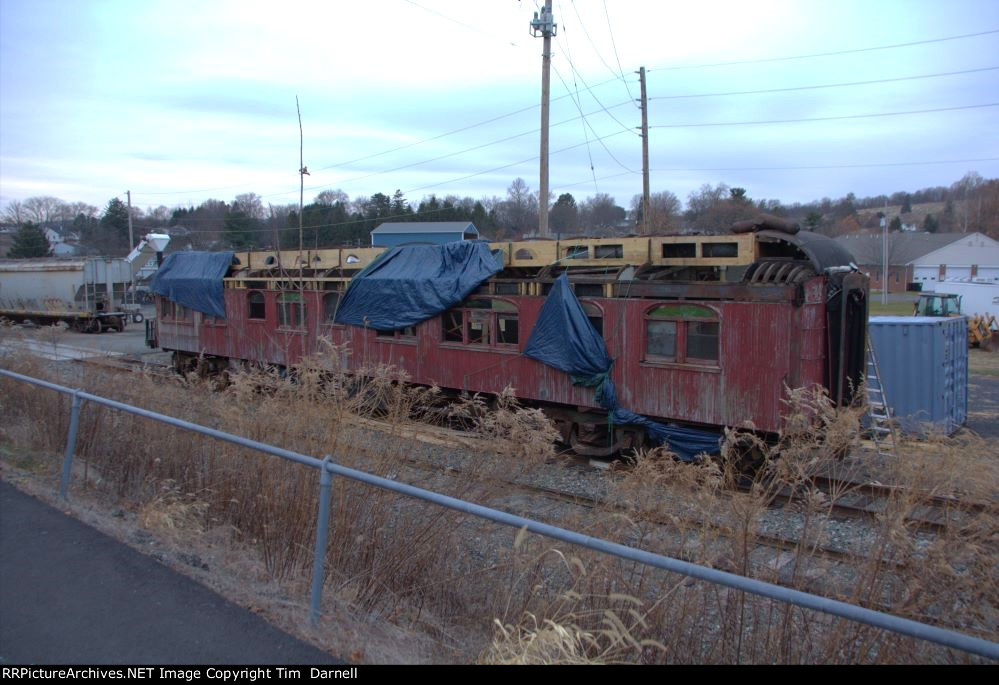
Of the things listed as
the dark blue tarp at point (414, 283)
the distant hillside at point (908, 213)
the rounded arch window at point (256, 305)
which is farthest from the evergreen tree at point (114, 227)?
the distant hillside at point (908, 213)

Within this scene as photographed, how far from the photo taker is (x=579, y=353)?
10484 mm

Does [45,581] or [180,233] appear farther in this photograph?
[180,233]

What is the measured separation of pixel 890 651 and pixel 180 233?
225ft

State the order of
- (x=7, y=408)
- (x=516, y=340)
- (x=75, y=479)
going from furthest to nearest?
(x=516, y=340) < (x=7, y=408) < (x=75, y=479)

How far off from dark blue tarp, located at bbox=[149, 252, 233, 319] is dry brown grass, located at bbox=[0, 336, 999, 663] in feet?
35.8

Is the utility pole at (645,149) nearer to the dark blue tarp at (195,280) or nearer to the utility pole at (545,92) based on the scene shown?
the utility pole at (545,92)

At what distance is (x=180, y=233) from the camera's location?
63406 millimetres

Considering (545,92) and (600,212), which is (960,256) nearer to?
(600,212)

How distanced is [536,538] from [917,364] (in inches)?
419

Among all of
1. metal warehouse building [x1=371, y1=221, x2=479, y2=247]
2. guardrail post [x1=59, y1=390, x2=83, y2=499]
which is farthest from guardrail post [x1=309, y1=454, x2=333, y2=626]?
metal warehouse building [x1=371, y1=221, x2=479, y2=247]

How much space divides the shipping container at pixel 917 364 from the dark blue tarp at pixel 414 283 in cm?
707

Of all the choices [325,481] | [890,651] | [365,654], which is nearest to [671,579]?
[890,651]

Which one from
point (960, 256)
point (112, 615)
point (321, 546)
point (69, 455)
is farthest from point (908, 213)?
point (112, 615)
